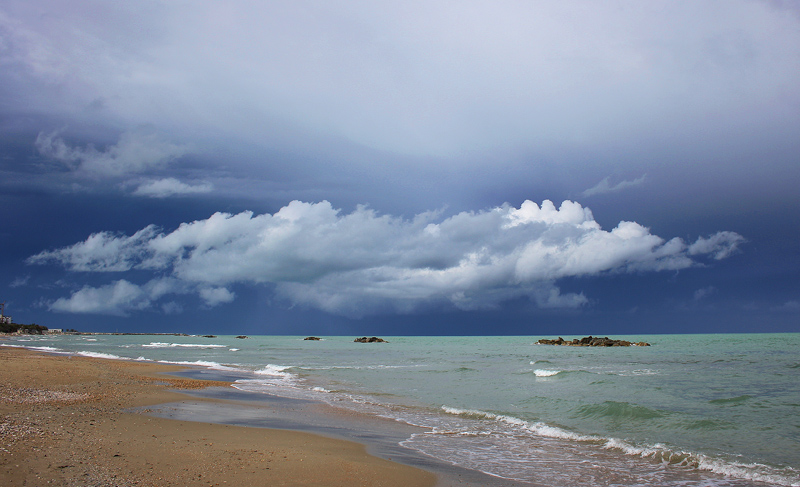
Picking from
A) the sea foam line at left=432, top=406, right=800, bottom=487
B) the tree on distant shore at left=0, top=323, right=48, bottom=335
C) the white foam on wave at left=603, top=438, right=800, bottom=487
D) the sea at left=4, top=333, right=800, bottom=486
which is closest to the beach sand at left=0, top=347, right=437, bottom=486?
the sea at left=4, top=333, right=800, bottom=486

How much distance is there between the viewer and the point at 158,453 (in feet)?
28.6

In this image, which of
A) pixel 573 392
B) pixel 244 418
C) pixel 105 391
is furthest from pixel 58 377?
pixel 573 392

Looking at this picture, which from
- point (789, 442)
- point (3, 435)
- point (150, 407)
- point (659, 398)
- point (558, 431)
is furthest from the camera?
point (659, 398)

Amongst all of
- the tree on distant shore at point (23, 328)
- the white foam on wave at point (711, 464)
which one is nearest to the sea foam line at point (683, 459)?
the white foam on wave at point (711, 464)

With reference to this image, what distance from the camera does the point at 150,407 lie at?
48.4ft

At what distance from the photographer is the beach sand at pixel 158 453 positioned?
23.6 feet

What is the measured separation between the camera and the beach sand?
284 inches

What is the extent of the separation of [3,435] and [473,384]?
68.4ft

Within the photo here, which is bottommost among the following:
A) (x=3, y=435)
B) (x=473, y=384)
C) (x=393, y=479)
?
(x=473, y=384)

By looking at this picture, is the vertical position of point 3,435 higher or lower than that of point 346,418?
higher

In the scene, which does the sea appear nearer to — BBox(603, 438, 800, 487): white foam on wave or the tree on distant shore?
BBox(603, 438, 800, 487): white foam on wave

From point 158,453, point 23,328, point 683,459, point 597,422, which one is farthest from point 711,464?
point 23,328

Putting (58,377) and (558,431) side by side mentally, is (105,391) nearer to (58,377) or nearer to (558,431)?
(58,377)

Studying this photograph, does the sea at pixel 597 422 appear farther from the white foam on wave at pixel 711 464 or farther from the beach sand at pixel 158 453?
the beach sand at pixel 158 453
